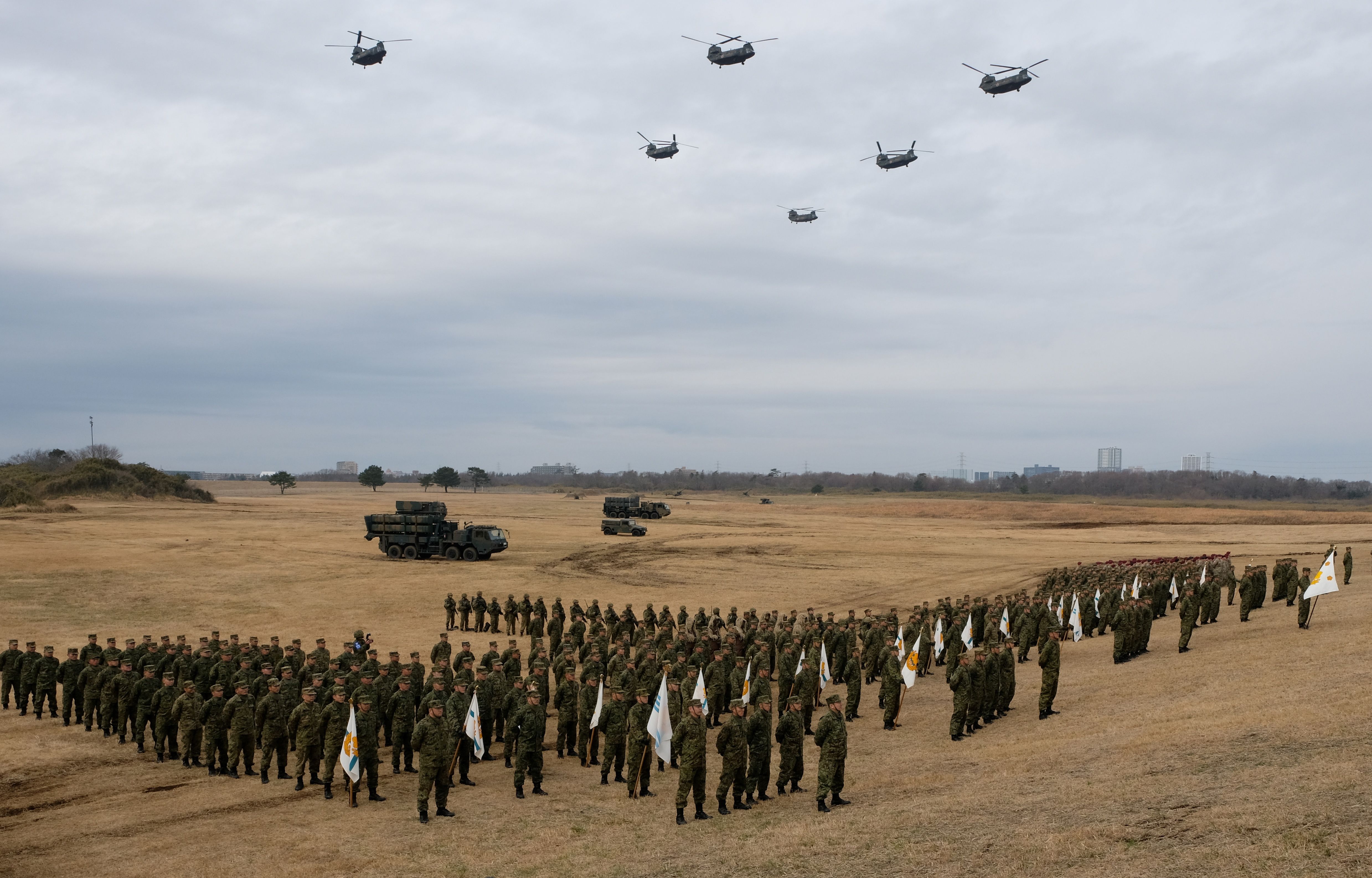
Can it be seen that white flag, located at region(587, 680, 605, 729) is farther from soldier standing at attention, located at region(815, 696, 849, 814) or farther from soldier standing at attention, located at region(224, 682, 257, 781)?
soldier standing at attention, located at region(224, 682, 257, 781)

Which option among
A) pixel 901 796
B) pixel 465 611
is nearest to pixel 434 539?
pixel 465 611

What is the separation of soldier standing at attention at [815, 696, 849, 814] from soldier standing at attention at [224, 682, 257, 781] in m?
7.71

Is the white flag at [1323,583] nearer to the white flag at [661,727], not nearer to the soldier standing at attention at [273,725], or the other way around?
the white flag at [661,727]

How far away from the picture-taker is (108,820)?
1156 cm

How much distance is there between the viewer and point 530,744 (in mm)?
12305

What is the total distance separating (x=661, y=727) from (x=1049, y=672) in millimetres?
6684

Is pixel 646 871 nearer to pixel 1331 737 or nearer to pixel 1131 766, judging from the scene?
pixel 1131 766

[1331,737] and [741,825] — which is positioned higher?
[1331,737]

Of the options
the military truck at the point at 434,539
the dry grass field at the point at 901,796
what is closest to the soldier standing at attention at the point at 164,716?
the dry grass field at the point at 901,796

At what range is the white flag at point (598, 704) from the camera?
13203 millimetres

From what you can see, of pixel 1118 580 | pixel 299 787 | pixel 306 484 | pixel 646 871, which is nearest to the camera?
pixel 646 871

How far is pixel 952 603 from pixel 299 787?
2124 cm

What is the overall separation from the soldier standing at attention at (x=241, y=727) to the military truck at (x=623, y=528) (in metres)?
43.5

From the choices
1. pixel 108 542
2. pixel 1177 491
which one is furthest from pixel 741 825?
pixel 1177 491
